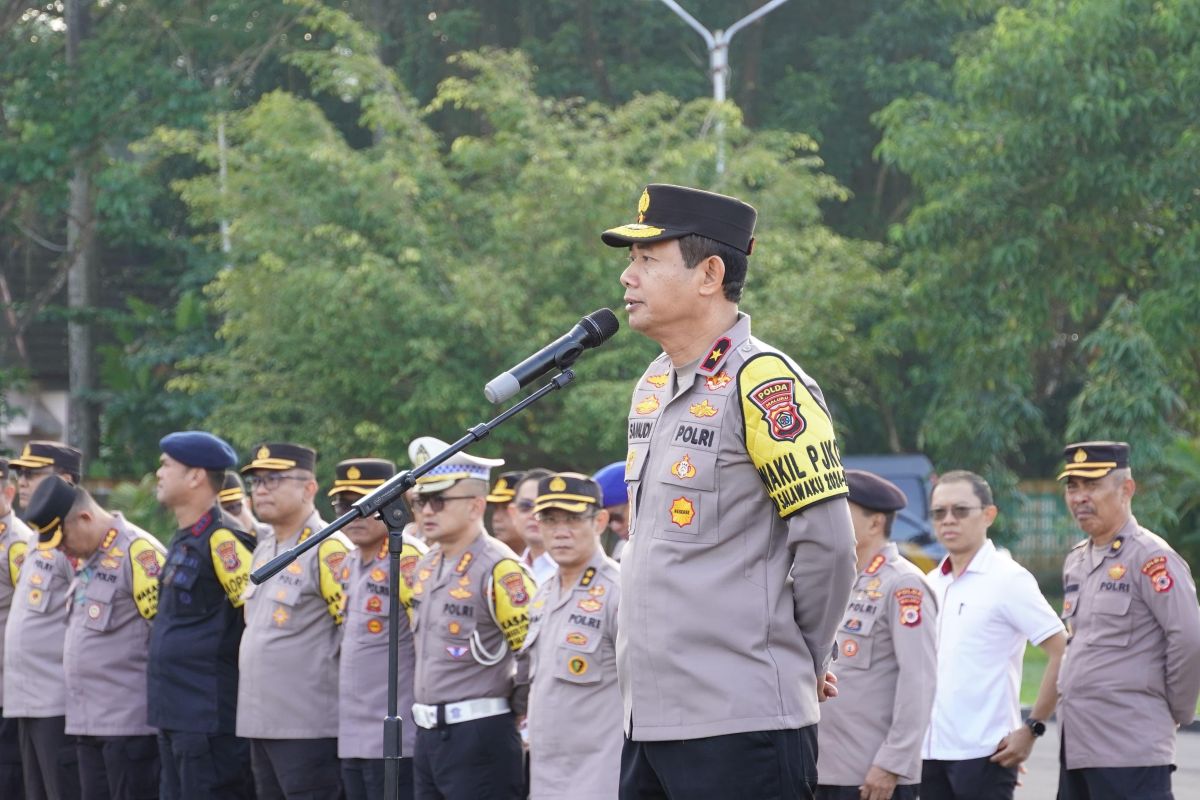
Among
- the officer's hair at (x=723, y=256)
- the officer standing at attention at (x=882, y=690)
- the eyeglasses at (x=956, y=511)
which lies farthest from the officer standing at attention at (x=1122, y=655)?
the officer's hair at (x=723, y=256)

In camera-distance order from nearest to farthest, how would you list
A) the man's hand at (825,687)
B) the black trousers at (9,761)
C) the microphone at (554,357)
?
the man's hand at (825,687)
the microphone at (554,357)
the black trousers at (9,761)

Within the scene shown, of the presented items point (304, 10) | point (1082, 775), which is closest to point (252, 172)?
point (304, 10)

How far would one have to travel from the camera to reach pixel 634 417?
4094 mm

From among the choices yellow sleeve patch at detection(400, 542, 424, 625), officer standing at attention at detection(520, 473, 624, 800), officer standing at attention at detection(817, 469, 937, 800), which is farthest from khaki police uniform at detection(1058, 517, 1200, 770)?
yellow sleeve patch at detection(400, 542, 424, 625)

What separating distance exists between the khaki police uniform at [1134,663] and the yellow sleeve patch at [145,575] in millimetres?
4138

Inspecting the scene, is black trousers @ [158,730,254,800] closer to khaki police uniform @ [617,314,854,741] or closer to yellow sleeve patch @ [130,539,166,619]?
yellow sleeve patch @ [130,539,166,619]

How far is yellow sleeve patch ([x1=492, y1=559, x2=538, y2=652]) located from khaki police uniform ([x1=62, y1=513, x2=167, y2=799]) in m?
1.97

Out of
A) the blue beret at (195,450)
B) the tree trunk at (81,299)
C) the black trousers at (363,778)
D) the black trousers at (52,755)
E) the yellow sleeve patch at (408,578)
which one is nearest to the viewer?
the black trousers at (363,778)

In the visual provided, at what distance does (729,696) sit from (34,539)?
252 inches

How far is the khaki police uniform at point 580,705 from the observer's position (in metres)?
6.14

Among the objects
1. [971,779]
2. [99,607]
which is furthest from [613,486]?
[99,607]

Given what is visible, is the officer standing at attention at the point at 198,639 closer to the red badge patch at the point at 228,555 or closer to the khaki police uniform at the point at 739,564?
the red badge patch at the point at 228,555

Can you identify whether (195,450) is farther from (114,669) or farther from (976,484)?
(976,484)

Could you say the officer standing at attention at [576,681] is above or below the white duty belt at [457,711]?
above
